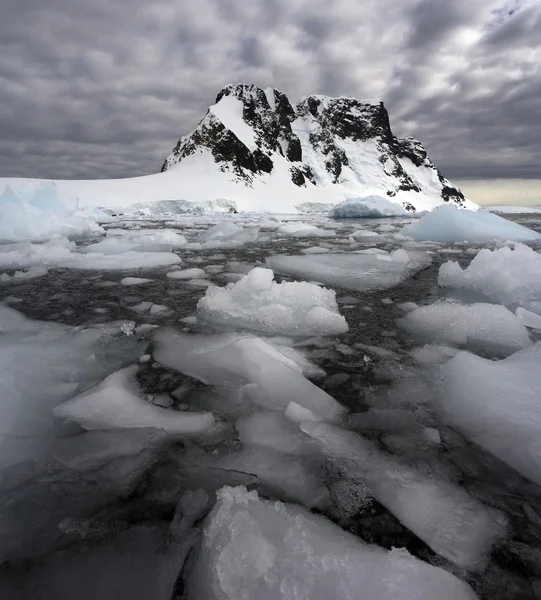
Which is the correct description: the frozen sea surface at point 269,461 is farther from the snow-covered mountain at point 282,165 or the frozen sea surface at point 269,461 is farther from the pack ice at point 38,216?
the snow-covered mountain at point 282,165

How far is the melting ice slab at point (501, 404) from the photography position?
4.13ft

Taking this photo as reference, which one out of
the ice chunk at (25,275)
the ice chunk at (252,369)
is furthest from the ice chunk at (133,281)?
the ice chunk at (252,369)

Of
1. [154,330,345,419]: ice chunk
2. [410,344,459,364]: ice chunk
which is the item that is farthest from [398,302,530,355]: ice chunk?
[154,330,345,419]: ice chunk

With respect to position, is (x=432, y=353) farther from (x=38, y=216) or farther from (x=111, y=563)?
(x=38, y=216)

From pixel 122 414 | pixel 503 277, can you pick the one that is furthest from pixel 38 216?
pixel 503 277

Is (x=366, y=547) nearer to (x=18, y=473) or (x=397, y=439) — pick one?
(x=397, y=439)

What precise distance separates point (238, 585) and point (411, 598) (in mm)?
374

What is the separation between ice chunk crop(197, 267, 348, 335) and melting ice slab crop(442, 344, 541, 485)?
3.11 ft

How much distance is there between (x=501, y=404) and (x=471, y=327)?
3.63 feet

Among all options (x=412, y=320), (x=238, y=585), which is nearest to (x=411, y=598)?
(x=238, y=585)

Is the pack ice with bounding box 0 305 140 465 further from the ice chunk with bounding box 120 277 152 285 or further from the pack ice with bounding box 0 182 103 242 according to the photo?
the pack ice with bounding box 0 182 103 242

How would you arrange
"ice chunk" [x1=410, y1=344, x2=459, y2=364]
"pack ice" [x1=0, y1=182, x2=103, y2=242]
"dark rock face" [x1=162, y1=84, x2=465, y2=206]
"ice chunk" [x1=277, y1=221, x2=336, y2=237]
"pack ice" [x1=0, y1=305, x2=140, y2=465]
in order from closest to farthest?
"pack ice" [x1=0, y1=305, x2=140, y2=465]
"ice chunk" [x1=410, y1=344, x2=459, y2=364]
"pack ice" [x1=0, y1=182, x2=103, y2=242]
"ice chunk" [x1=277, y1=221, x2=336, y2=237]
"dark rock face" [x1=162, y1=84, x2=465, y2=206]

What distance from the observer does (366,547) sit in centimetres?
94

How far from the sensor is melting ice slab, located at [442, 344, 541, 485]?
1259mm
